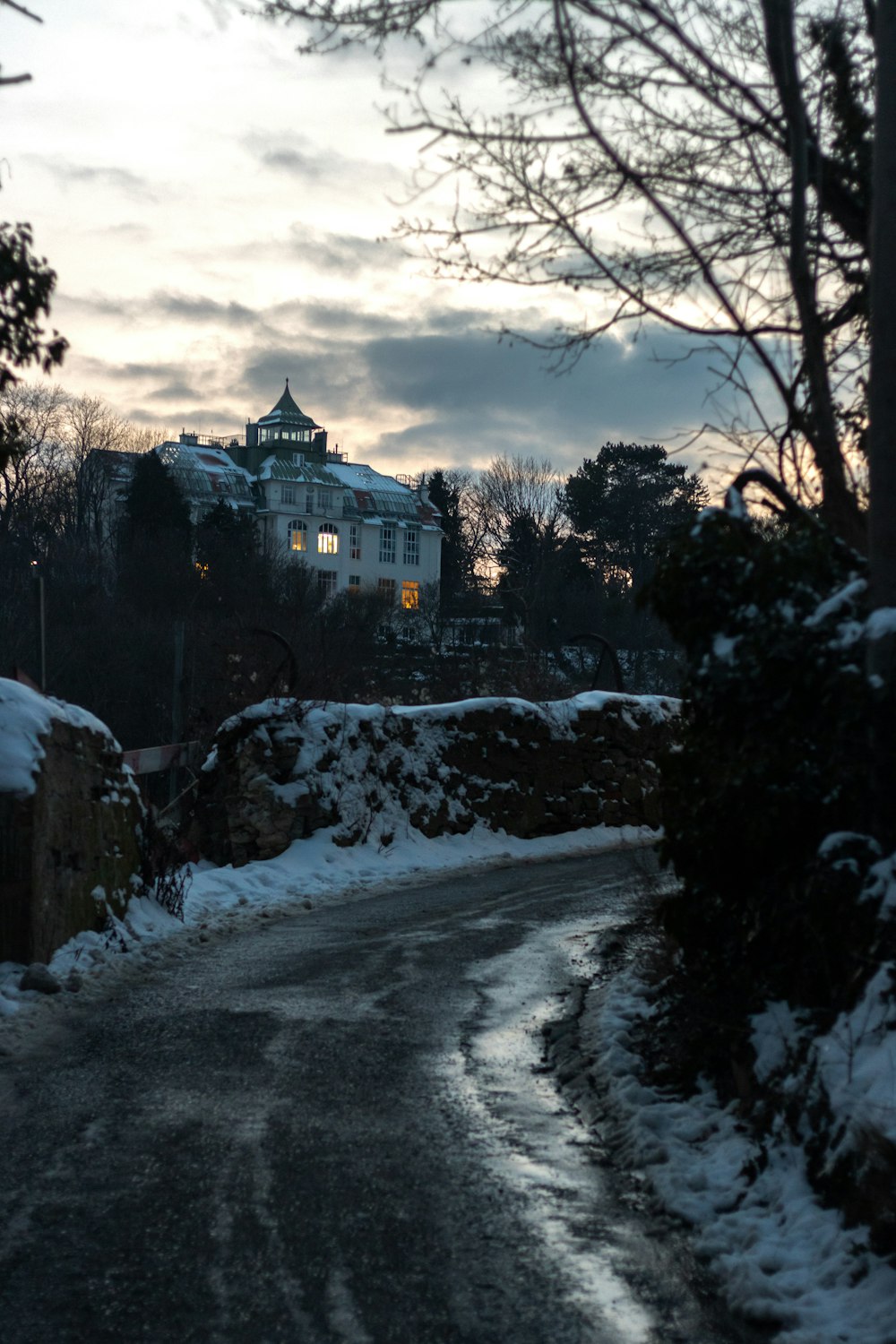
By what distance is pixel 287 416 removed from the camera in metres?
101

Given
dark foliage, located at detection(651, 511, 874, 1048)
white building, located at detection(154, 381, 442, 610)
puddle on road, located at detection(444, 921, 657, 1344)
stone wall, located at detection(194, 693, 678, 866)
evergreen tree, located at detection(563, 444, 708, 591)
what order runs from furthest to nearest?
white building, located at detection(154, 381, 442, 610) → evergreen tree, located at detection(563, 444, 708, 591) → stone wall, located at detection(194, 693, 678, 866) → dark foliage, located at detection(651, 511, 874, 1048) → puddle on road, located at detection(444, 921, 657, 1344)

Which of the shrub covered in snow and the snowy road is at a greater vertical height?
the shrub covered in snow

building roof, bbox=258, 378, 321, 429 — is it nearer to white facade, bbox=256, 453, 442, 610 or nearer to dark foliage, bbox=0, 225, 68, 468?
white facade, bbox=256, 453, 442, 610

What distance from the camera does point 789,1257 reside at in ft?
12.6

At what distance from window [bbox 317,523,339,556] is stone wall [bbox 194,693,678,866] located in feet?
238

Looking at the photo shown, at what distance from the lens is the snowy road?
355 cm

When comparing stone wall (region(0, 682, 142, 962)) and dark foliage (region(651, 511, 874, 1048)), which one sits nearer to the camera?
dark foliage (region(651, 511, 874, 1048))

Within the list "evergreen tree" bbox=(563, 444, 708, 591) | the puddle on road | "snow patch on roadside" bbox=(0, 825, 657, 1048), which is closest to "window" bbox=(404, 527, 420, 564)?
"evergreen tree" bbox=(563, 444, 708, 591)

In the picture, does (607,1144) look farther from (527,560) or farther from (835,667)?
(527,560)

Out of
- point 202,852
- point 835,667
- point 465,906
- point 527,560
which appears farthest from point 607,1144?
point 527,560

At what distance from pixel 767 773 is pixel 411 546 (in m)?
91.0

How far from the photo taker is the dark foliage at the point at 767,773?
485cm

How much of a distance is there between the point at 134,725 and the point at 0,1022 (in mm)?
36450

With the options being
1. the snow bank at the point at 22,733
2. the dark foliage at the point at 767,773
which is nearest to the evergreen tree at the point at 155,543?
the snow bank at the point at 22,733
